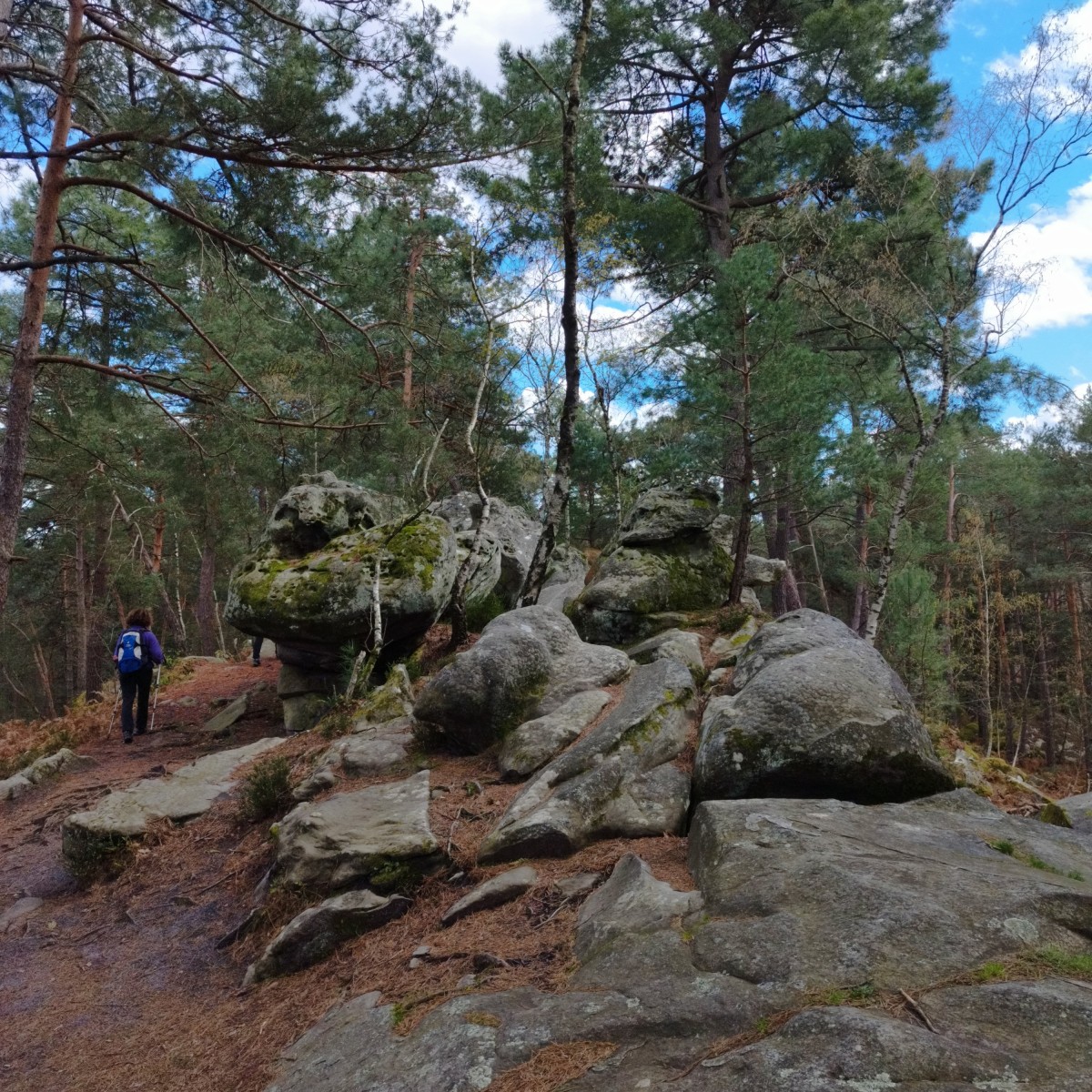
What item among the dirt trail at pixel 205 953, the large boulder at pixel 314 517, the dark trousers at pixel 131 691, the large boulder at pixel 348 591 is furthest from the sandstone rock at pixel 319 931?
the dark trousers at pixel 131 691

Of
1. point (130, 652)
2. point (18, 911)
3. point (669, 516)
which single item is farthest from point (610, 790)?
point (130, 652)

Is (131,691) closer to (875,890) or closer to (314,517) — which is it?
(314,517)

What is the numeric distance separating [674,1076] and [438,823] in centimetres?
315

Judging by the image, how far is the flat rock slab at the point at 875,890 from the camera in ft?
8.34

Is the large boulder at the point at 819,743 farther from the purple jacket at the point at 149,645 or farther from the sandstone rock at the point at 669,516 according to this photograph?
the purple jacket at the point at 149,645

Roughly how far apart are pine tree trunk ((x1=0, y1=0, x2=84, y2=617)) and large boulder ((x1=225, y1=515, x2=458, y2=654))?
2.39m

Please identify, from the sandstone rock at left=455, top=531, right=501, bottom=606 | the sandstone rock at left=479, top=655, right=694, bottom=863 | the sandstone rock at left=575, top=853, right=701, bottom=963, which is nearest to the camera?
the sandstone rock at left=575, top=853, right=701, bottom=963

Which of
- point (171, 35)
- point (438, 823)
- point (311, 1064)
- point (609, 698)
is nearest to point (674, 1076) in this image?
point (311, 1064)

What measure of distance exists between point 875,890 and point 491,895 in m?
2.12

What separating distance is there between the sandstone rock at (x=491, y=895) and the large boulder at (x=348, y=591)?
15.5 ft

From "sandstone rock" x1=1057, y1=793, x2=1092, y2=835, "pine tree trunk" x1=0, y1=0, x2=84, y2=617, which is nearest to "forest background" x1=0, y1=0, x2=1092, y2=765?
"pine tree trunk" x1=0, y1=0, x2=84, y2=617

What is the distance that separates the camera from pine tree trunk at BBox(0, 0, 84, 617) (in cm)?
729

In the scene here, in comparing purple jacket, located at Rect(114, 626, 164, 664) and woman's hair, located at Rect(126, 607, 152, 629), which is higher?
woman's hair, located at Rect(126, 607, 152, 629)

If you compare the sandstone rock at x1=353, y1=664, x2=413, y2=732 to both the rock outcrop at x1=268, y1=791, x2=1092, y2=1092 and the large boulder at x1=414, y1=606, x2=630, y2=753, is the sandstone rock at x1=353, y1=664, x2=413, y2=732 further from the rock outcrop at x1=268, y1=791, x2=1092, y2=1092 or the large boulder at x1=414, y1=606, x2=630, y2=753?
the rock outcrop at x1=268, y1=791, x2=1092, y2=1092
